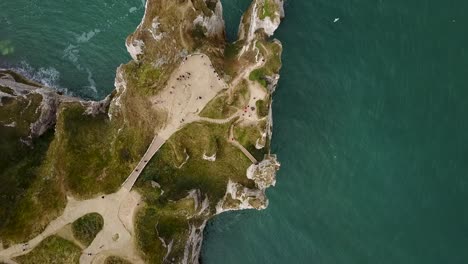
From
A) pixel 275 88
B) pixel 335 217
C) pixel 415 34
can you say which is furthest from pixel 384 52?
pixel 335 217

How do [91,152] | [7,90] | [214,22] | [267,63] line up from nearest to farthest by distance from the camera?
[267,63] < [91,152] < [214,22] < [7,90]

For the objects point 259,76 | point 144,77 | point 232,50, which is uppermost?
point 232,50

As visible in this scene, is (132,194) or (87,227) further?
(132,194)

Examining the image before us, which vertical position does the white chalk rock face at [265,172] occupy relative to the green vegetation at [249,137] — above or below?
below

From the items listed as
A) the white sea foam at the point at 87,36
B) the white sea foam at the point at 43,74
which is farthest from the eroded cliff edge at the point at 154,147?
the white sea foam at the point at 87,36

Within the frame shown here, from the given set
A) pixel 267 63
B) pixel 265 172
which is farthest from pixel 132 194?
pixel 267 63

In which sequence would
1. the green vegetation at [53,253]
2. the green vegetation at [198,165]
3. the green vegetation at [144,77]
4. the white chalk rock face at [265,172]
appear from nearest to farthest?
the green vegetation at [53,253], the white chalk rock face at [265,172], the green vegetation at [144,77], the green vegetation at [198,165]

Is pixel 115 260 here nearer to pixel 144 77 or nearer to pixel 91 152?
pixel 91 152

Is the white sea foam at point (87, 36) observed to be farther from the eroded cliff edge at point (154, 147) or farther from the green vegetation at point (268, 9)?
the green vegetation at point (268, 9)
